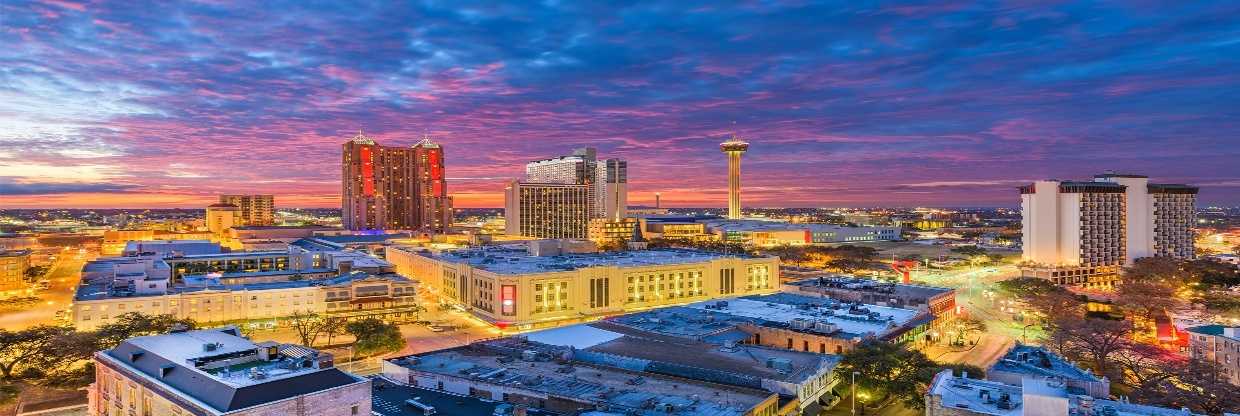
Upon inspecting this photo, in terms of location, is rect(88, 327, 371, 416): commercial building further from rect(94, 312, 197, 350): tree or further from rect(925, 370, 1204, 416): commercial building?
rect(925, 370, 1204, 416): commercial building

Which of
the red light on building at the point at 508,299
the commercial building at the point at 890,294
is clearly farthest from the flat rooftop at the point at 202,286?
the commercial building at the point at 890,294

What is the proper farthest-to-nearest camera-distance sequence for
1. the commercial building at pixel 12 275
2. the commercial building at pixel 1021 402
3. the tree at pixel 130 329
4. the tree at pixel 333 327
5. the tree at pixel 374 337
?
the commercial building at pixel 12 275 < the tree at pixel 333 327 < the tree at pixel 374 337 < the tree at pixel 130 329 < the commercial building at pixel 1021 402

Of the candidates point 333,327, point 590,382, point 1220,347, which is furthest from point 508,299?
Answer: point 1220,347

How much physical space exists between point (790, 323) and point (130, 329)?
2438 inches

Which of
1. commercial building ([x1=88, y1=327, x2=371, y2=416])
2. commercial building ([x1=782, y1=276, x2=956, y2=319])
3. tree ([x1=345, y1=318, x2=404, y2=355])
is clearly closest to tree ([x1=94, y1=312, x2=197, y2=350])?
tree ([x1=345, y1=318, x2=404, y2=355])

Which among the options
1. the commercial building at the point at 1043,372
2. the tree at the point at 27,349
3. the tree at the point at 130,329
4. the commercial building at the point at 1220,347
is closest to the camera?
the commercial building at the point at 1043,372

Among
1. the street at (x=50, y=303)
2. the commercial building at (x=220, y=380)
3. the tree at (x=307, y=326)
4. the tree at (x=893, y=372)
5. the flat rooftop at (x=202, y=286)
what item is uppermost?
the commercial building at (x=220, y=380)

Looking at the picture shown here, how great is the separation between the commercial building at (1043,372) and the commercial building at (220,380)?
3781 cm

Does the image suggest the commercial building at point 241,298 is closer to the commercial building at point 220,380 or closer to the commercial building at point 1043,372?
the commercial building at point 220,380

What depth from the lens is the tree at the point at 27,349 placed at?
63531mm

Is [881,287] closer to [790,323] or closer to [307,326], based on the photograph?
[790,323]

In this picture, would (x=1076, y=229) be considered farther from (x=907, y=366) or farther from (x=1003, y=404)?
(x=1003, y=404)

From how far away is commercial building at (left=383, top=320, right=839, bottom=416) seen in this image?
4306 cm

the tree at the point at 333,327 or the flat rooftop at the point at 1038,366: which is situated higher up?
the flat rooftop at the point at 1038,366
